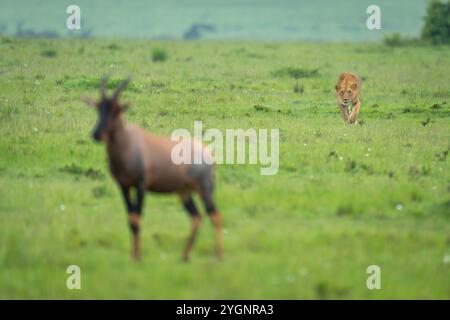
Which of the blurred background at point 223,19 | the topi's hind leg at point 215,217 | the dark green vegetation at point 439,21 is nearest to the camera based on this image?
the topi's hind leg at point 215,217

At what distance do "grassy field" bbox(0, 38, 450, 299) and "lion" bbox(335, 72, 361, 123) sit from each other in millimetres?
307

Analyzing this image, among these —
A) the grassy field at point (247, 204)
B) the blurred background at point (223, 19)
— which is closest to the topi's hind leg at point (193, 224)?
the grassy field at point (247, 204)

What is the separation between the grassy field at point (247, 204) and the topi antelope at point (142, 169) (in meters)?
0.51

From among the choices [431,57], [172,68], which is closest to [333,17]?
[431,57]

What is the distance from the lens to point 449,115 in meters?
22.0

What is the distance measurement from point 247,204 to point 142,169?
273 centimetres

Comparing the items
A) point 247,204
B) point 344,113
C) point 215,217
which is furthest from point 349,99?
point 215,217

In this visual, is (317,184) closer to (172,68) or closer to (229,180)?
(229,180)

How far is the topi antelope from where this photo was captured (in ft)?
32.8

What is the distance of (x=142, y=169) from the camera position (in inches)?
400

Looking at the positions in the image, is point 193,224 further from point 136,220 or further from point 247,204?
Result: point 247,204

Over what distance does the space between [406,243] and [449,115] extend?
11760mm

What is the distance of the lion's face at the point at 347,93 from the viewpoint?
2055cm

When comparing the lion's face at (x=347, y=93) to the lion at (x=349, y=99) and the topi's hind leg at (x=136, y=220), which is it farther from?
the topi's hind leg at (x=136, y=220)
